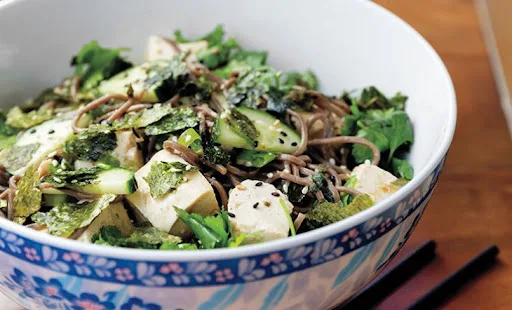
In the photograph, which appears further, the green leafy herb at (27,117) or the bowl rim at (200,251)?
the green leafy herb at (27,117)

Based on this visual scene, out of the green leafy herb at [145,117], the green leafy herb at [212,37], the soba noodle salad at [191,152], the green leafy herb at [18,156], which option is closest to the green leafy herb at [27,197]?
the soba noodle salad at [191,152]

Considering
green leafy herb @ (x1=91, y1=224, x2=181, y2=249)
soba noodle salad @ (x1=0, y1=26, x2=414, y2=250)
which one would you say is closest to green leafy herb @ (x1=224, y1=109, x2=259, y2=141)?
soba noodle salad @ (x1=0, y1=26, x2=414, y2=250)

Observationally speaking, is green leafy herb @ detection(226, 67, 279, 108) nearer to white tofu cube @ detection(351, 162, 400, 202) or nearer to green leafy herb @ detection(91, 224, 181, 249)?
white tofu cube @ detection(351, 162, 400, 202)

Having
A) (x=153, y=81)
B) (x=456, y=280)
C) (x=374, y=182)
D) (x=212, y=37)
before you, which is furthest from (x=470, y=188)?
(x=153, y=81)

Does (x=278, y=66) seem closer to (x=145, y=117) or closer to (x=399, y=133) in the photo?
(x=399, y=133)

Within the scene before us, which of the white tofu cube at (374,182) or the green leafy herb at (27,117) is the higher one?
the green leafy herb at (27,117)

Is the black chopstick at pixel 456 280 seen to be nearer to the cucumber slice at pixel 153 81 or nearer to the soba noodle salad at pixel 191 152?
the soba noodle salad at pixel 191 152

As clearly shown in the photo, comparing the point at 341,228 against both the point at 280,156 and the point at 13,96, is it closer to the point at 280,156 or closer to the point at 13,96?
the point at 280,156
